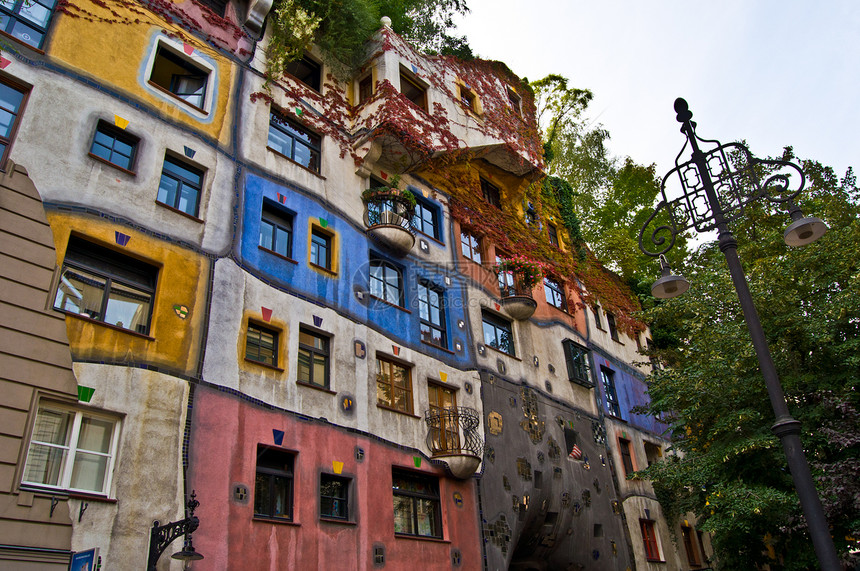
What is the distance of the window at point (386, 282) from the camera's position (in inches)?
595

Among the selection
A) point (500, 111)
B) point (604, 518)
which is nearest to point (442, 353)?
point (604, 518)

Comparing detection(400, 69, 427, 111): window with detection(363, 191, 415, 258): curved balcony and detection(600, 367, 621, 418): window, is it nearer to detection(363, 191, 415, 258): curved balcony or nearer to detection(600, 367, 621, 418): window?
detection(363, 191, 415, 258): curved balcony

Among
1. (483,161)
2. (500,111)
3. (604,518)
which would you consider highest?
(500,111)

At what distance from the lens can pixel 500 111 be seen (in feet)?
73.9

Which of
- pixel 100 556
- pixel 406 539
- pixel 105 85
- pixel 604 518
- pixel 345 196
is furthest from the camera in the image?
pixel 604 518

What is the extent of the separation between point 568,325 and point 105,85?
15.6 metres

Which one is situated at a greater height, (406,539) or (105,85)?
(105,85)

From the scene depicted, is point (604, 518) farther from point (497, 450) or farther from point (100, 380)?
point (100, 380)

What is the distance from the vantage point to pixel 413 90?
19.4 meters

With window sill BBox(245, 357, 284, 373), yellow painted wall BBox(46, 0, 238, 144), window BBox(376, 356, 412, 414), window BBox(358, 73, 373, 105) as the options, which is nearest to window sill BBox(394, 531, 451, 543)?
window BBox(376, 356, 412, 414)

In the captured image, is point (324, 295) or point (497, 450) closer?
point (324, 295)

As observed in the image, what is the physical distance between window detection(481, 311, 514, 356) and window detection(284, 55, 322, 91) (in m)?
7.79

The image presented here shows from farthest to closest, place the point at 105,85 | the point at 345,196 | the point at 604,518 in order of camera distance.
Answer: the point at 604,518, the point at 345,196, the point at 105,85

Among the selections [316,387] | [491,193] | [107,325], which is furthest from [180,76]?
[491,193]
